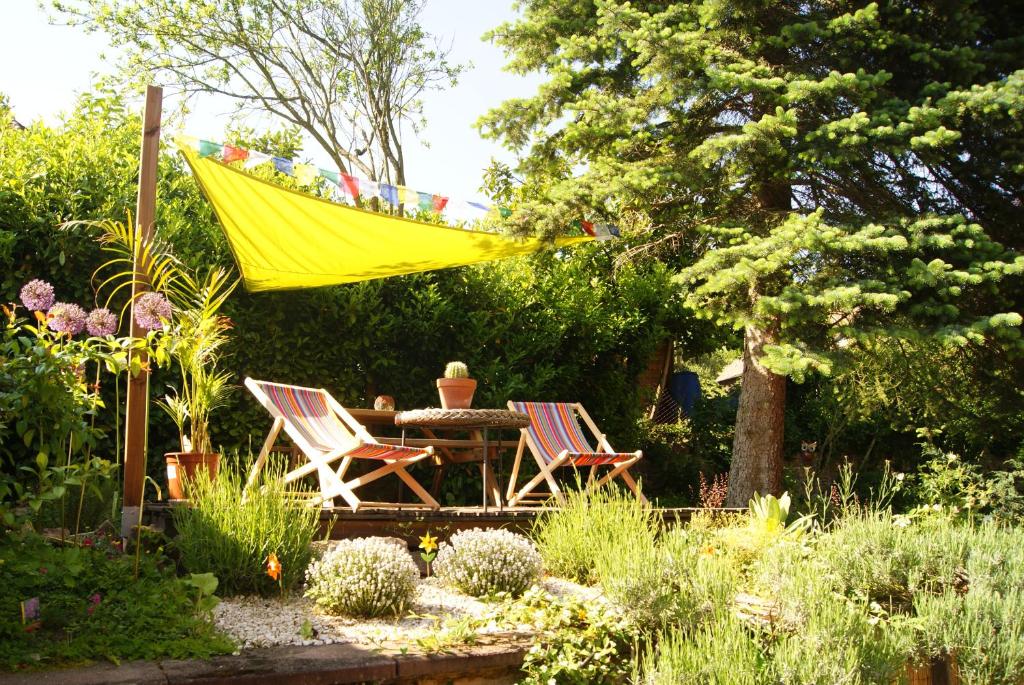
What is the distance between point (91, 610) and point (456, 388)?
270 cm

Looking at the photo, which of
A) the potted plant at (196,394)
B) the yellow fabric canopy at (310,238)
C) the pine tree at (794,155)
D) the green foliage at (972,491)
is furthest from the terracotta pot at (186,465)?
the green foliage at (972,491)

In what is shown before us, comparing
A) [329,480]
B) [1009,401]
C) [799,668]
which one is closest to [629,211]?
[1009,401]

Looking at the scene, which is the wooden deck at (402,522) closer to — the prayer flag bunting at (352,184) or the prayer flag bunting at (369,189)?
the prayer flag bunting at (352,184)

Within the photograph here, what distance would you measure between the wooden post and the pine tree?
3201 mm

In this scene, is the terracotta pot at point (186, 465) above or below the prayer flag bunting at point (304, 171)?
below

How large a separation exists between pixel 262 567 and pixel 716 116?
5.22 m

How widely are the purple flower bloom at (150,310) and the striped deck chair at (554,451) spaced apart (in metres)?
2.41

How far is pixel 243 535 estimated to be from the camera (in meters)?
3.43

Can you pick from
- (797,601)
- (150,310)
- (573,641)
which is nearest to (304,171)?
(150,310)

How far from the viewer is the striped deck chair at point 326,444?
14.4 feet

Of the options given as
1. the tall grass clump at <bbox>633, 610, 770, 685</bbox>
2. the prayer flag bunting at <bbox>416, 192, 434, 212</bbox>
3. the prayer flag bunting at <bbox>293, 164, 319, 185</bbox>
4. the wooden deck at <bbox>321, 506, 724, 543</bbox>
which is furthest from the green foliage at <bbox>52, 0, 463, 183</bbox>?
the tall grass clump at <bbox>633, 610, 770, 685</bbox>

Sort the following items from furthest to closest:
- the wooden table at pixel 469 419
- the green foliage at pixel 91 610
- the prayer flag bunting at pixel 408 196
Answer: the prayer flag bunting at pixel 408 196 → the wooden table at pixel 469 419 → the green foliage at pixel 91 610

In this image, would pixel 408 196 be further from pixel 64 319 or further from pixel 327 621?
pixel 327 621

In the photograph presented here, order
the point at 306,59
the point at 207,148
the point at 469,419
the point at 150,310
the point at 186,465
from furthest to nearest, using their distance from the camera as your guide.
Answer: the point at 306,59
the point at 207,148
the point at 469,419
the point at 186,465
the point at 150,310
